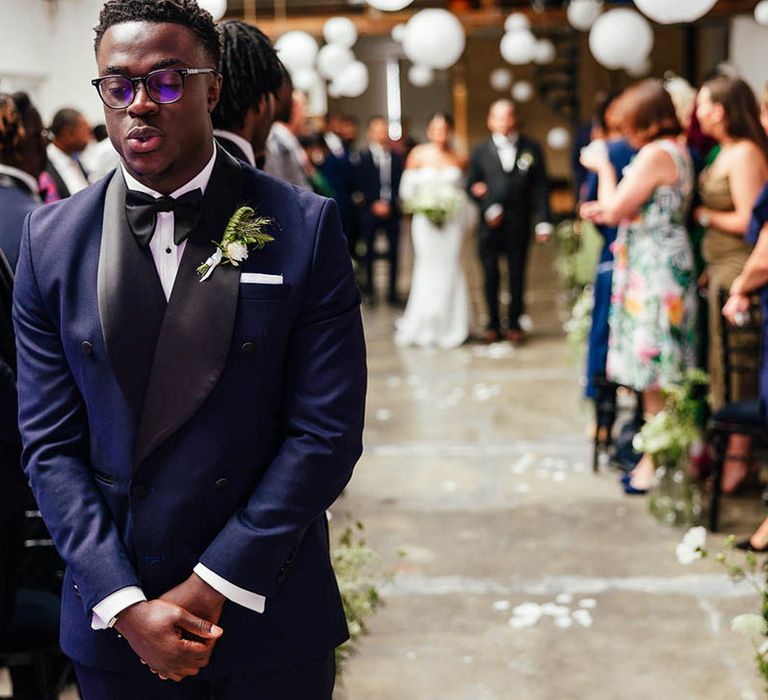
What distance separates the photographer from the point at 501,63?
866 inches

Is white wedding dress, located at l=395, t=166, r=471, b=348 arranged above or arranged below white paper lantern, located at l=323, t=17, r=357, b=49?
below

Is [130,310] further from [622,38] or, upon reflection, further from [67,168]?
[622,38]

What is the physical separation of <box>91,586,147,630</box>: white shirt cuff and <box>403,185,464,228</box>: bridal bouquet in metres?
7.29

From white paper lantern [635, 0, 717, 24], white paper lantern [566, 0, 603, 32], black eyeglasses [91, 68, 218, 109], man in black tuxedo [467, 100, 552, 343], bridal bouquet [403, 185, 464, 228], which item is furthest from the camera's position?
white paper lantern [566, 0, 603, 32]

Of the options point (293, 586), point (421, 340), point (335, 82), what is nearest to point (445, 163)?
point (421, 340)

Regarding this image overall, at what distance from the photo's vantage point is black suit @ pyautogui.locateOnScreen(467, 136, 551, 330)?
28.4 feet

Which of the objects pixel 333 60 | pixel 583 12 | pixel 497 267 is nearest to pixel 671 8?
pixel 497 267

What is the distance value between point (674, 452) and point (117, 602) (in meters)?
3.37

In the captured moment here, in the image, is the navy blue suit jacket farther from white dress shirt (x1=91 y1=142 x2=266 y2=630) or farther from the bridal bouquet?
the bridal bouquet

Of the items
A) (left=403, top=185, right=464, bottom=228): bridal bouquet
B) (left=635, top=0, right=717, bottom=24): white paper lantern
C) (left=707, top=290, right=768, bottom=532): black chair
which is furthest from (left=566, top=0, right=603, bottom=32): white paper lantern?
(left=707, top=290, right=768, bottom=532): black chair

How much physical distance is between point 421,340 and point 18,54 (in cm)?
601

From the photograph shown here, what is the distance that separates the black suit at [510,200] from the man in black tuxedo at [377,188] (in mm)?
1984

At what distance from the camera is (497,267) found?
8930 mm

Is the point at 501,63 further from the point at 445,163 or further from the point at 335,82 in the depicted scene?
the point at 445,163
